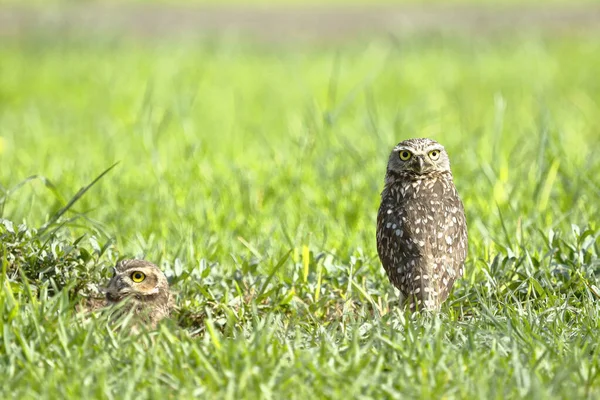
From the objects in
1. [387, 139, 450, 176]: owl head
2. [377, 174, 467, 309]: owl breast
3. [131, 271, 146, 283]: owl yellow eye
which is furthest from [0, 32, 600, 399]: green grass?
[387, 139, 450, 176]: owl head

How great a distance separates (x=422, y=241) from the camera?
4438mm

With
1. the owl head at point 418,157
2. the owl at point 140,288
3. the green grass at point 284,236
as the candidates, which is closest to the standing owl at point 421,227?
the owl head at point 418,157

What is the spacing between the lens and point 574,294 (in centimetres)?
455

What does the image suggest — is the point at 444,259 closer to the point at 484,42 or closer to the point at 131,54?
the point at 131,54

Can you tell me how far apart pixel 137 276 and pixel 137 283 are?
0.12ft

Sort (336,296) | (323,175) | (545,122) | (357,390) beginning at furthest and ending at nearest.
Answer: (323,175), (545,122), (336,296), (357,390)

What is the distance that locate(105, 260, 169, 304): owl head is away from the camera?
4305mm

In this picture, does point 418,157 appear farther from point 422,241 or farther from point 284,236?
point 284,236

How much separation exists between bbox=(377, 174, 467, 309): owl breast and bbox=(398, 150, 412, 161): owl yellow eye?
118 millimetres

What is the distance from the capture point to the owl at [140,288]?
169 inches

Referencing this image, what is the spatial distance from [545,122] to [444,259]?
1800 millimetres

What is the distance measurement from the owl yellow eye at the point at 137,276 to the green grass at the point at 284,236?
0.28 meters

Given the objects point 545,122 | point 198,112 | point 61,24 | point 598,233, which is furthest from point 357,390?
point 61,24

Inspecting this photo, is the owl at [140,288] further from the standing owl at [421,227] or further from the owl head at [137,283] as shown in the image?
the standing owl at [421,227]
